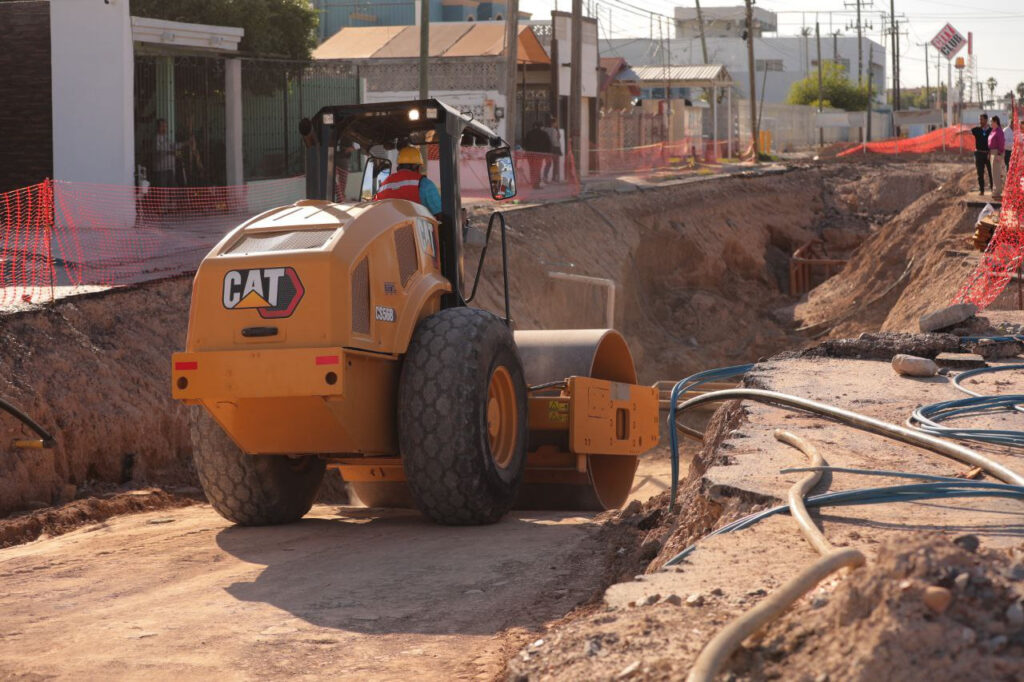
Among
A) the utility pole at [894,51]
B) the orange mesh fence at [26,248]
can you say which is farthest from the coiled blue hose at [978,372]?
the utility pole at [894,51]

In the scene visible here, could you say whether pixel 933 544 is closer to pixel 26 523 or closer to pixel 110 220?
pixel 26 523

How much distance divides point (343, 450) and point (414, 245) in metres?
1.51

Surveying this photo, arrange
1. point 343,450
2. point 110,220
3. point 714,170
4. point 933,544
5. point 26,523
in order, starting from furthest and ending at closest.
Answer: point 714,170, point 110,220, point 26,523, point 343,450, point 933,544

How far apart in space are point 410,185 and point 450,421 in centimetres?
202

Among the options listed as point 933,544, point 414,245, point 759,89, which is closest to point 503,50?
point 414,245

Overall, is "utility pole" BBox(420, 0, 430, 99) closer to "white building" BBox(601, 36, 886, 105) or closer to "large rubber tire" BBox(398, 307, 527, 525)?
"large rubber tire" BBox(398, 307, 527, 525)

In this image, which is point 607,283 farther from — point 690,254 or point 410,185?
point 410,185

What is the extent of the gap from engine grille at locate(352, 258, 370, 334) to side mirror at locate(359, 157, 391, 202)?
64.6 inches

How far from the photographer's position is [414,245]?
852 cm

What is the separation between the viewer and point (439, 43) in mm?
38000

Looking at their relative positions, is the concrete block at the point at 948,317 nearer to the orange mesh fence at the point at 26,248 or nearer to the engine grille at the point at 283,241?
the engine grille at the point at 283,241

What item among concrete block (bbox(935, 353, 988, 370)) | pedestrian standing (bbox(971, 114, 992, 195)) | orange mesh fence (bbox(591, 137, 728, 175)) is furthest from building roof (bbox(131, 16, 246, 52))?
orange mesh fence (bbox(591, 137, 728, 175))

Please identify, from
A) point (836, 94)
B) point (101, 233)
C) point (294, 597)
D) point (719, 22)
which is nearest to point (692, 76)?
point (836, 94)

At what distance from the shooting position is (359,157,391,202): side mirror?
9383mm
